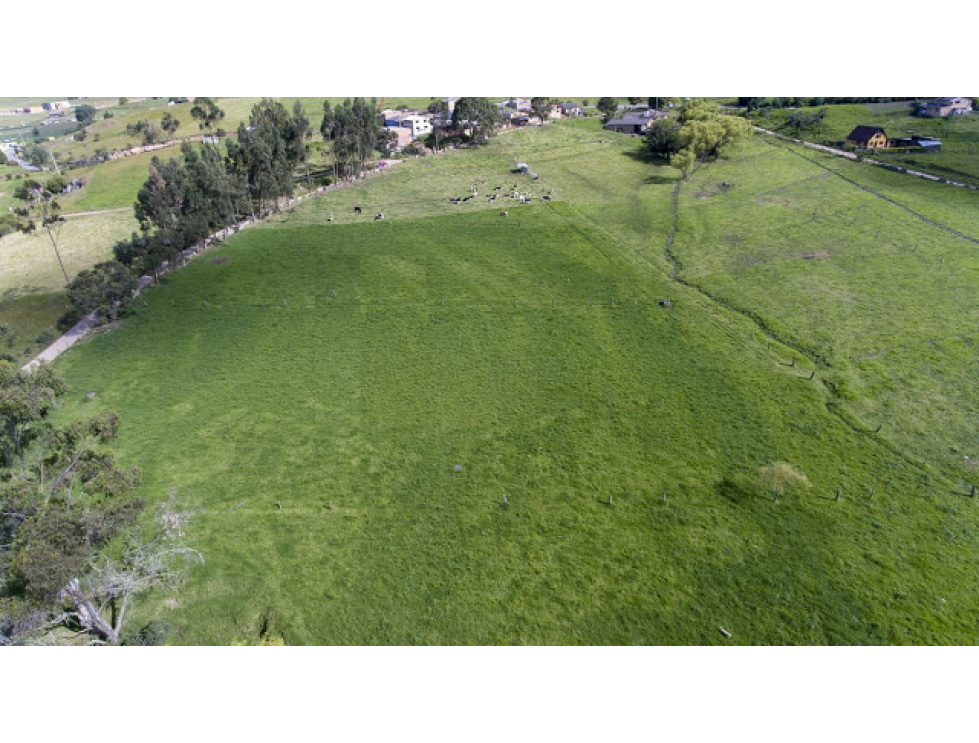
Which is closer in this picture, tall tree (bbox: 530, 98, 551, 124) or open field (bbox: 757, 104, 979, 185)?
open field (bbox: 757, 104, 979, 185)

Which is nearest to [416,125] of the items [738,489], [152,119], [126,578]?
[152,119]

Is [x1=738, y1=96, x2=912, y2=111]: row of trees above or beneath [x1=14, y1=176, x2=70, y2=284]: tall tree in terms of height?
above

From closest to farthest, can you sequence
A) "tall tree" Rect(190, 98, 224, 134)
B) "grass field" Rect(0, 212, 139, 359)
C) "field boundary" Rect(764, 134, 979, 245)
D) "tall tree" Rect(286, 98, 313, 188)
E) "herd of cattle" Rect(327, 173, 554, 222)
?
"grass field" Rect(0, 212, 139, 359) → "field boundary" Rect(764, 134, 979, 245) → "herd of cattle" Rect(327, 173, 554, 222) → "tall tree" Rect(286, 98, 313, 188) → "tall tree" Rect(190, 98, 224, 134)

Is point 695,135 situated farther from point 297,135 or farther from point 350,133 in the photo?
point 297,135

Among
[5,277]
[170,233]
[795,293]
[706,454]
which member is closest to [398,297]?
[170,233]

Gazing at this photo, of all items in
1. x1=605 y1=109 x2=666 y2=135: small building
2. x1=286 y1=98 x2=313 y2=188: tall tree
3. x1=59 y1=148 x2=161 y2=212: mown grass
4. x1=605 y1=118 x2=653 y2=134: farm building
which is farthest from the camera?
x1=605 y1=109 x2=666 y2=135: small building

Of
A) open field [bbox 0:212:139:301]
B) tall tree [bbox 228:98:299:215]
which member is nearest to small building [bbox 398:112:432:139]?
tall tree [bbox 228:98:299:215]

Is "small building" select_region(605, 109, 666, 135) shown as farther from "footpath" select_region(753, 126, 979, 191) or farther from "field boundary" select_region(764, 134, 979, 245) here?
"field boundary" select_region(764, 134, 979, 245)
